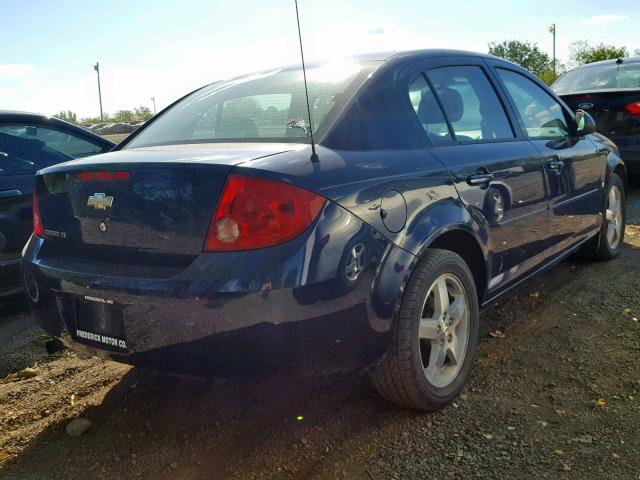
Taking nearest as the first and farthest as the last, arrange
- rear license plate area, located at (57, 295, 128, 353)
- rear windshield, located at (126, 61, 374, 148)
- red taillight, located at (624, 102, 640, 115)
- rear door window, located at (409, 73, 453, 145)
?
rear license plate area, located at (57, 295, 128, 353) → rear windshield, located at (126, 61, 374, 148) → rear door window, located at (409, 73, 453, 145) → red taillight, located at (624, 102, 640, 115)

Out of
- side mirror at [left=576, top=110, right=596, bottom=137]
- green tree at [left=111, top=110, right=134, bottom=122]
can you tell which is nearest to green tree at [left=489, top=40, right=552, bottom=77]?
green tree at [left=111, top=110, right=134, bottom=122]

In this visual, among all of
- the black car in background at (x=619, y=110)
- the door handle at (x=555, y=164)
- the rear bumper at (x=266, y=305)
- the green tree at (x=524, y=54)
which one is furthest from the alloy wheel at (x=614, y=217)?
the green tree at (x=524, y=54)

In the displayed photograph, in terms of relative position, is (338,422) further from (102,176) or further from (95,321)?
(102,176)

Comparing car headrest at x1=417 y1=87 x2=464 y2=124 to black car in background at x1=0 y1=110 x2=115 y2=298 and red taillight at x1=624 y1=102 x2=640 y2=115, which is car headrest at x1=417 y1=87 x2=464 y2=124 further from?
red taillight at x1=624 y1=102 x2=640 y2=115

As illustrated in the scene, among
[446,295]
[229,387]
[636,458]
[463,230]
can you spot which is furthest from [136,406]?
[636,458]

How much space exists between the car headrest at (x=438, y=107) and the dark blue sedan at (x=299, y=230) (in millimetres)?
13

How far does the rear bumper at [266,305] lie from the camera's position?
2.20 m

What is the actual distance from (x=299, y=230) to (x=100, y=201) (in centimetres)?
85

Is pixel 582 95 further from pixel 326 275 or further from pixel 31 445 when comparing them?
pixel 31 445

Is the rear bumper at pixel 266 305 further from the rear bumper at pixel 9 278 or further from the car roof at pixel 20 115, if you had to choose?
the car roof at pixel 20 115

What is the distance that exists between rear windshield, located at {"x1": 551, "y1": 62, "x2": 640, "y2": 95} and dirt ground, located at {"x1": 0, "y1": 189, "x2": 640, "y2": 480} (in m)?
5.26

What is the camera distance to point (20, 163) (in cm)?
460

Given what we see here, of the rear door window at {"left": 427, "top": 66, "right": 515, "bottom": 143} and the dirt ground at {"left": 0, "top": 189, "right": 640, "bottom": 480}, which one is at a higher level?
the rear door window at {"left": 427, "top": 66, "right": 515, "bottom": 143}

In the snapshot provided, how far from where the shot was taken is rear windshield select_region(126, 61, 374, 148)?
9.03ft
